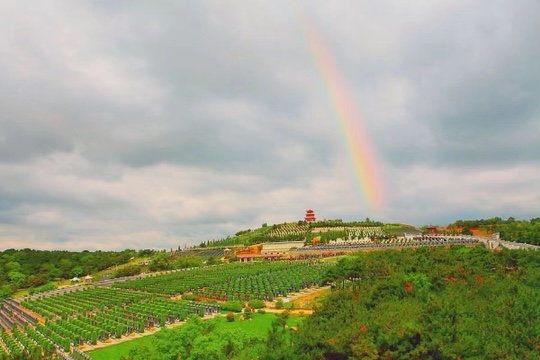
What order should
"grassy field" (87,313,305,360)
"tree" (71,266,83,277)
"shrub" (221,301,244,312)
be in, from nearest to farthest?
"grassy field" (87,313,305,360), "shrub" (221,301,244,312), "tree" (71,266,83,277)

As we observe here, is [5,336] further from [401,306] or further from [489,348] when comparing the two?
[489,348]

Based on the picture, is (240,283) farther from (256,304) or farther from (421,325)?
(421,325)

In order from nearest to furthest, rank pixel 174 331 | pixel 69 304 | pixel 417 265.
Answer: pixel 174 331, pixel 417 265, pixel 69 304

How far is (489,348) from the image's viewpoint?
18750 mm

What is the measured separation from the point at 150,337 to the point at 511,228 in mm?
91179

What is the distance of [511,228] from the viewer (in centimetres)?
10362

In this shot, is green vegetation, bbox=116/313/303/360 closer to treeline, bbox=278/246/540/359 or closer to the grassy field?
treeline, bbox=278/246/540/359

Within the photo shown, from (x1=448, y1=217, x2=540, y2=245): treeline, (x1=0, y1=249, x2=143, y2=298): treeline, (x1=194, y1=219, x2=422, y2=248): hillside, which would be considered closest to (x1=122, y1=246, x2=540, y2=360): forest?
(x1=448, y1=217, x2=540, y2=245): treeline

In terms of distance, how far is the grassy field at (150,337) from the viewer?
125 feet

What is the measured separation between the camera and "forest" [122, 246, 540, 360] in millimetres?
19016

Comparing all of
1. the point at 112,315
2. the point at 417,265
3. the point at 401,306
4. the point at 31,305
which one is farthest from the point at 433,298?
the point at 31,305

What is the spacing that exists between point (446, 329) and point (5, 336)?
1836 inches

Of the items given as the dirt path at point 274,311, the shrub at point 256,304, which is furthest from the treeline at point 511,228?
the shrub at point 256,304

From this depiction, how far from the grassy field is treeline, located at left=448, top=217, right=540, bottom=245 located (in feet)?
209
